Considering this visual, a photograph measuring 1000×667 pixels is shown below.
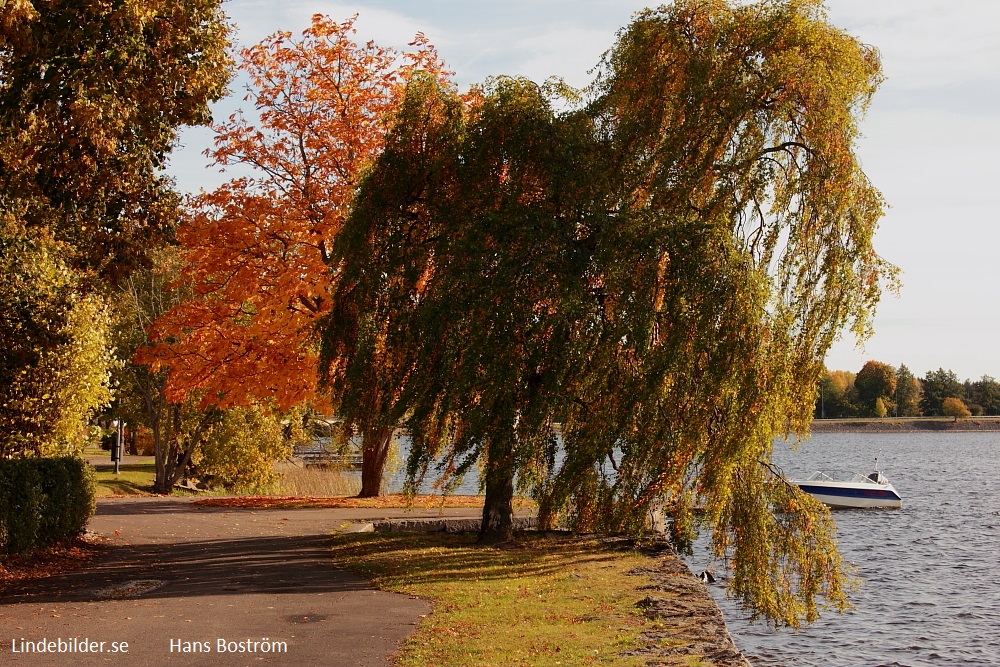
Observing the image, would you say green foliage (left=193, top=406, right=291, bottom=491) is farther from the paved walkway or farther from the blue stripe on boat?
the blue stripe on boat

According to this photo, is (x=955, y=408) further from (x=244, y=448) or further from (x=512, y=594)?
(x=512, y=594)

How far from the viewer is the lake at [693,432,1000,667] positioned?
17719 millimetres

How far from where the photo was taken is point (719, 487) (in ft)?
42.9

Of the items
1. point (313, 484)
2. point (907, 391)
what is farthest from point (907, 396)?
point (313, 484)

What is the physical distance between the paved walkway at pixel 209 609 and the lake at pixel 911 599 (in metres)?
7.95

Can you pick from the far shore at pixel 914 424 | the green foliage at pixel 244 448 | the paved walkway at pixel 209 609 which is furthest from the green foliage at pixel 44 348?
the far shore at pixel 914 424

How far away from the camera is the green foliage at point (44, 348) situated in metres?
15.9

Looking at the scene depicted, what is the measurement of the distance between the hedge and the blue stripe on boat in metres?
34.6

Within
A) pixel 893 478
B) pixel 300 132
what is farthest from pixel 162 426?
pixel 893 478

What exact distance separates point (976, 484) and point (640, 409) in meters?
57.6

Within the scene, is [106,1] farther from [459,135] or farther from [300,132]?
[300,132]

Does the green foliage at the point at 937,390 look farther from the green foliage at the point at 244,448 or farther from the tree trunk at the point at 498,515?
the tree trunk at the point at 498,515

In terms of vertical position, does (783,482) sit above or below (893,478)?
above

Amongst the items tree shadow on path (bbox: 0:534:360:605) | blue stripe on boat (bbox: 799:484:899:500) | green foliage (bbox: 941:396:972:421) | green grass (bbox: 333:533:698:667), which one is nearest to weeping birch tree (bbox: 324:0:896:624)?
green grass (bbox: 333:533:698:667)
